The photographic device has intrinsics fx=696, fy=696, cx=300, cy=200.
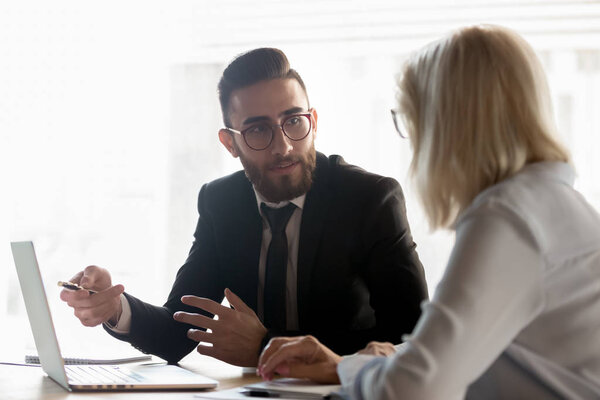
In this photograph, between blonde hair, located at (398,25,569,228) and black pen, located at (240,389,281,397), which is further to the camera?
black pen, located at (240,389,281,397)

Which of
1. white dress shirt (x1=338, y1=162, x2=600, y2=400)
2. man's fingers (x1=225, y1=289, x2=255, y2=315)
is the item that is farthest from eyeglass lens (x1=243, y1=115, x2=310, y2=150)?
white dress shirt (x1=338, y1=162, x2=600, y2=400)

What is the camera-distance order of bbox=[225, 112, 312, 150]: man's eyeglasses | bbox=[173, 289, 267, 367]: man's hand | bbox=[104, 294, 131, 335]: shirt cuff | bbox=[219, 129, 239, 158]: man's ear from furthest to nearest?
bbox=[219, 129, 239, 158]: man's ear < bbox=[225, 112, 312, 150]: man's eyeglasses < bbox=[104, 294, 131, 335]: shirt cuff < bbox=[173, 289, 267, 367]: man's hand

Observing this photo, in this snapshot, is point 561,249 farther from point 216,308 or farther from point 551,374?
point 216,308

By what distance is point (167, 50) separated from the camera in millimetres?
3582

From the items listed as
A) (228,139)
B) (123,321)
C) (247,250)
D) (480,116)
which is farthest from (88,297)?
(480,116)

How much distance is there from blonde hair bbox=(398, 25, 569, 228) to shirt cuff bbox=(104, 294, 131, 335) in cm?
100

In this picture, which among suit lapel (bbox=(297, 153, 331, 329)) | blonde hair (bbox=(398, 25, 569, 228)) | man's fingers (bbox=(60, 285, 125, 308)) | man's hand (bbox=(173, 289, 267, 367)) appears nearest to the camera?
blonde hair (bbox=(398, 25, 569, 228))

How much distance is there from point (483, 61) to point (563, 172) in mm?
213

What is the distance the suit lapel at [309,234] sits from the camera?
1.94m

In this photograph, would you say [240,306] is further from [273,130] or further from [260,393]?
[273,130]

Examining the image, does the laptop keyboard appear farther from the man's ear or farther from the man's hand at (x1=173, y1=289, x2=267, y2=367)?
the man's ear

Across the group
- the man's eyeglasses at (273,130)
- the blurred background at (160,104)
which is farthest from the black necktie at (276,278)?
the blurred background at (160,104)

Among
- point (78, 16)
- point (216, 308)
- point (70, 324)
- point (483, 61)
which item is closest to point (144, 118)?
point (78, 16)

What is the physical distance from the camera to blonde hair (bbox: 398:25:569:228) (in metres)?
1.07
